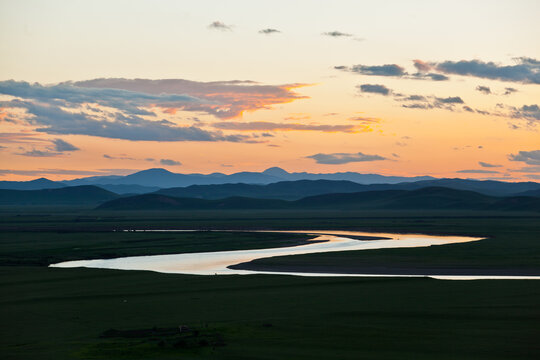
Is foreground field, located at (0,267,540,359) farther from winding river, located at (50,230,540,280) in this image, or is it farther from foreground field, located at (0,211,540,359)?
winding river, located at (50,230,540,280)

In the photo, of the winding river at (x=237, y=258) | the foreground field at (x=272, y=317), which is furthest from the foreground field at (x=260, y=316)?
the winding river at (x=237, y=258)

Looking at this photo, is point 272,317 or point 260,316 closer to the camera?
point 272,317

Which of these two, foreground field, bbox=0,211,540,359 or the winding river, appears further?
the winding river

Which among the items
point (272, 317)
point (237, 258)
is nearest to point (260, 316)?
point (272, 317)

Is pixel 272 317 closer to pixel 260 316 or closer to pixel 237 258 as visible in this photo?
pixel 260 316

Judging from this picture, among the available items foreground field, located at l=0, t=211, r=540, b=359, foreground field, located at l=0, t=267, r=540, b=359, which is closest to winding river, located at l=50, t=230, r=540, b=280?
foreground field, located at l=0, t=211, r=540, b=359

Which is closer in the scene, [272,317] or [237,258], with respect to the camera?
[272,317]

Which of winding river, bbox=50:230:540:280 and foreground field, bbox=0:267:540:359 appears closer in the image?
foreground field, bbox=0:267:540:359

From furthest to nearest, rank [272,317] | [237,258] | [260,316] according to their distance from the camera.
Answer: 1. [237,258]
2. [260,316]
3. [272,317]

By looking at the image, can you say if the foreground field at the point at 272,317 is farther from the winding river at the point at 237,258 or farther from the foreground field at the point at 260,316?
the winding river at the point at 237,258

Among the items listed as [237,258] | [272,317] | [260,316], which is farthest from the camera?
[237,258]

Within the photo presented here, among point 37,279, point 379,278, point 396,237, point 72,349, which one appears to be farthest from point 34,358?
point 396,237
